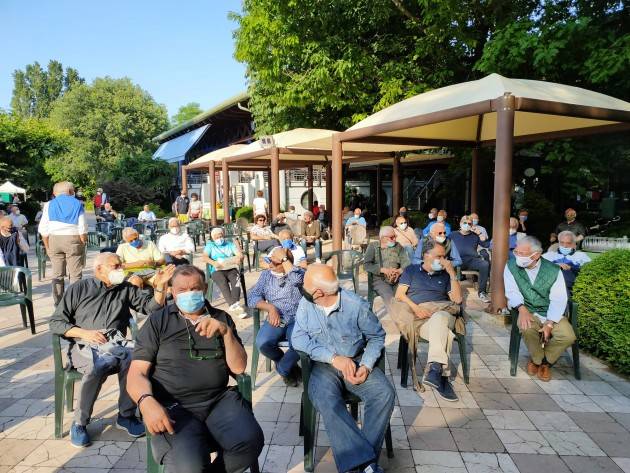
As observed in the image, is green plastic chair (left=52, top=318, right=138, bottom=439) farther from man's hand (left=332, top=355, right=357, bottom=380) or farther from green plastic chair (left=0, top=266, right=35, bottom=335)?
green plastic chair (left=0, top=266, right=35, bottom=335)

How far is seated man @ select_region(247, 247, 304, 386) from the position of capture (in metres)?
4.14

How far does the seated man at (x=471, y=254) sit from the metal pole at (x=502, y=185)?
4.04ft

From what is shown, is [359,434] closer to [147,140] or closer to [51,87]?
[147,140]

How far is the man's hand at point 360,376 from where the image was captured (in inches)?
116

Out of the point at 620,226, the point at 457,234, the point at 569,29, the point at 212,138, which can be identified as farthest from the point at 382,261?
the point at 212,138

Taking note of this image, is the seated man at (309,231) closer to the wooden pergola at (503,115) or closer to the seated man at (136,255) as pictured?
the wooden pergola at (503,115)

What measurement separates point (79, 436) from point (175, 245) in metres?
3.92

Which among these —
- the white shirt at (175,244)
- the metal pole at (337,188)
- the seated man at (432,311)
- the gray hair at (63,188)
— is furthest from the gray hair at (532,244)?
the gray hair at (63,188)

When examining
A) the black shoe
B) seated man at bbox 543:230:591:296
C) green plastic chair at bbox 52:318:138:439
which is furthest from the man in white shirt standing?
seated man at bbox 543:230:591:296

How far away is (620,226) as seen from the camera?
31.9 feet

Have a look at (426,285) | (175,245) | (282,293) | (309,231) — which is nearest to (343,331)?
(282,293)

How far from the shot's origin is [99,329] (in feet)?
11.8

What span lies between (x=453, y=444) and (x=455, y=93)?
4.53 m

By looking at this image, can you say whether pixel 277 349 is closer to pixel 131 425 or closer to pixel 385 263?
pixel 131 425
